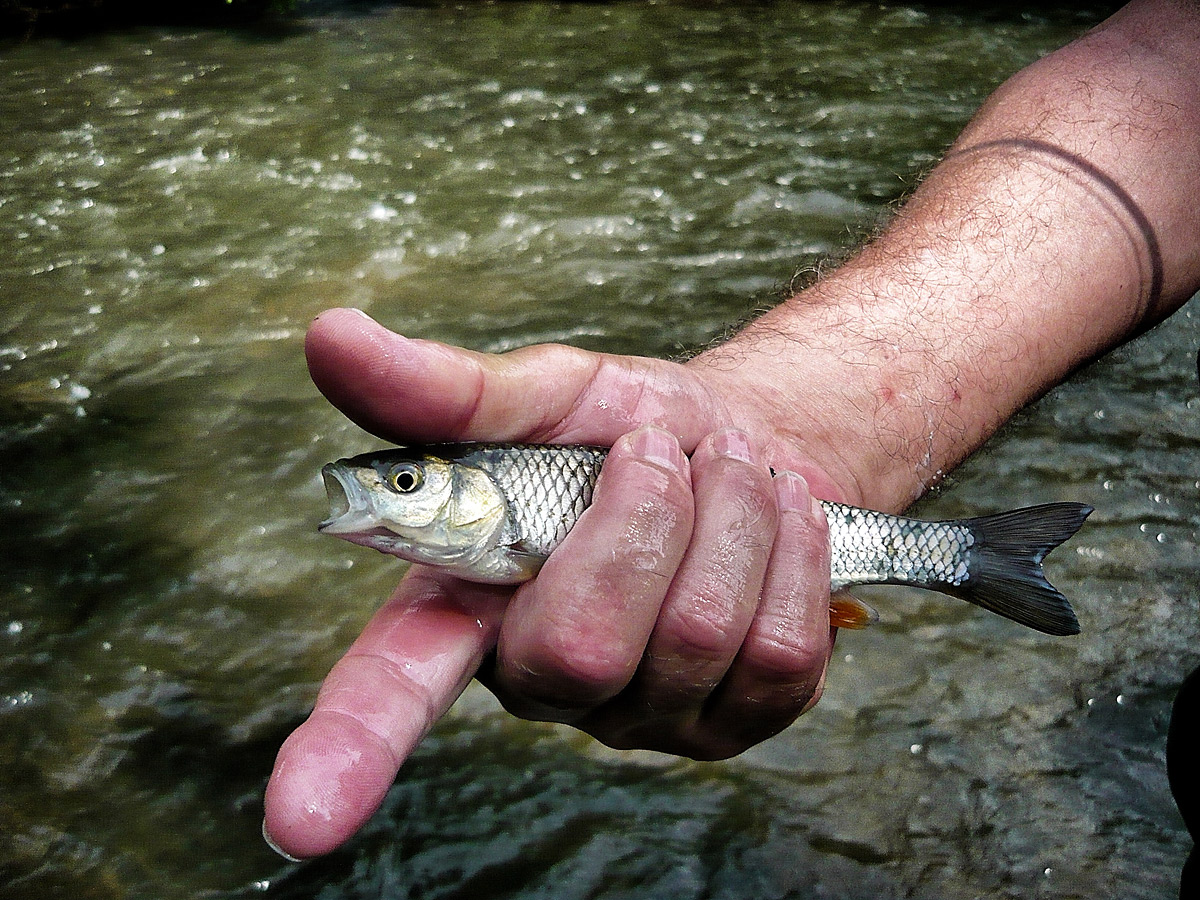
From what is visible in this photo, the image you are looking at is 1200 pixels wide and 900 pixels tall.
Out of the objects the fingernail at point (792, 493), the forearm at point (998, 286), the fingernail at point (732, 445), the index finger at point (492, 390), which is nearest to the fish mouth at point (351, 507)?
the index finger at point (492, 390)

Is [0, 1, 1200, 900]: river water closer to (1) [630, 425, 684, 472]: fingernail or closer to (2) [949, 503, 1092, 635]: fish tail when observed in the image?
(2) [949, 503, 1092, 635]: fish tail

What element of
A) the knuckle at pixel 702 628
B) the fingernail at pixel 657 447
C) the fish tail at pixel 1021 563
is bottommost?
the fish tail at pixel 1021 563

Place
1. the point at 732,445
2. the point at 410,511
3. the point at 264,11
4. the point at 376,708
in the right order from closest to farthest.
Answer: the point at 376,708 → the point at 410,511 → the point at 732,445 → the point at 264,11

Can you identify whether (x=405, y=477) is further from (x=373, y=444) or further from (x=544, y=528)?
(x=373, y=444)

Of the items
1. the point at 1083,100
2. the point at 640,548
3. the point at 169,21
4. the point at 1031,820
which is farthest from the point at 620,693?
the point at 169,21

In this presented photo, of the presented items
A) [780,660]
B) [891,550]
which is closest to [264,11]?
[891,550]

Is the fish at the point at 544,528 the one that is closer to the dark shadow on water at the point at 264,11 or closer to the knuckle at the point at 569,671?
the knuckle at the point at 569,671
